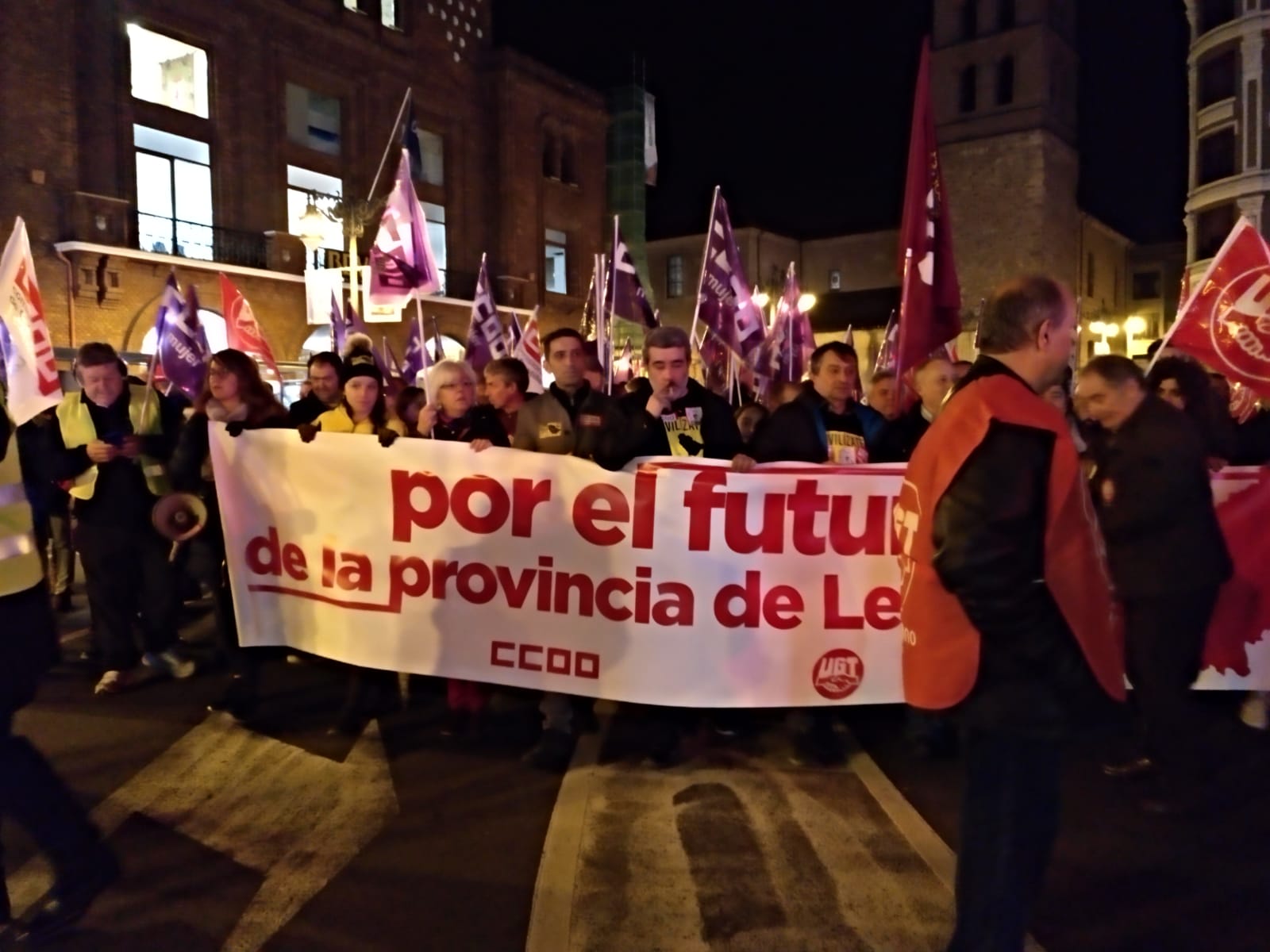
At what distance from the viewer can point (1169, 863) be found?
387 centimetres

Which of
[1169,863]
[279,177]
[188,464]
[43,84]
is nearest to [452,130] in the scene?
[279,177]

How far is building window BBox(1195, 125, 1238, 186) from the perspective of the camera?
3894 cm

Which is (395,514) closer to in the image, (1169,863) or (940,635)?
(940,635)

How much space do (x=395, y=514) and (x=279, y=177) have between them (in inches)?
826

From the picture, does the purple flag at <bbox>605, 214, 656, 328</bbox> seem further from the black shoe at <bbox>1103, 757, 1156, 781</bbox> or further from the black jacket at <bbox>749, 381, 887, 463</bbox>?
the black shoe at <bbox>1103, 757, 1156, 781</bbox>

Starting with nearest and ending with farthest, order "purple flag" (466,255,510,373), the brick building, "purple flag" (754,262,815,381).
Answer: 1. "purple flag" (466,255,510,373)
2. "purple flag" (754,262,815,381)
3. the brick building

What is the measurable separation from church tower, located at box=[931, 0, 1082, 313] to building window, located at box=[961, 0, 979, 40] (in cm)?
4

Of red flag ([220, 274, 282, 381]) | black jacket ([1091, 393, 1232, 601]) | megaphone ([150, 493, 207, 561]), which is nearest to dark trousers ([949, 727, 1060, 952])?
black jacket ([1091, 393, 1232, 601])

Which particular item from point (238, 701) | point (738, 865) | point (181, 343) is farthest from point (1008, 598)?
point (181, 343)

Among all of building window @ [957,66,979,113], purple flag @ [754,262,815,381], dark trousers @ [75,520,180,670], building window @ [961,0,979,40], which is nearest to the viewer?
dark trousers @ [75,520,180,670]

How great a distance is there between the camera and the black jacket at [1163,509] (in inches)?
168

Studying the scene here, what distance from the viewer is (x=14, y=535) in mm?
3365

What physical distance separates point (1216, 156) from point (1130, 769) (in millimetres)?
43099

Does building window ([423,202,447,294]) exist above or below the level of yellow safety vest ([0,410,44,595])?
above
